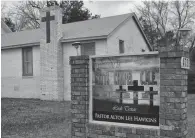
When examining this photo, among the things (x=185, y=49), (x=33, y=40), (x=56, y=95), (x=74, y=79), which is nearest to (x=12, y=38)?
(x=33, y=40)

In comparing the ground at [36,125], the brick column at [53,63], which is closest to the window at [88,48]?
the brick column at [53,63]

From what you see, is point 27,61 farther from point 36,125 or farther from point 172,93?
point 172,93

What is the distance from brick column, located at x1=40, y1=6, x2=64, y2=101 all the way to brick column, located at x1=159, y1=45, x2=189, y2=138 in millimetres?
12996

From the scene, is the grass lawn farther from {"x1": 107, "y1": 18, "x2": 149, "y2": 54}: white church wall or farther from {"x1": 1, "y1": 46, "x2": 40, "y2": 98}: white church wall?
{"x1": 1, "y1": 46, "x2": 40, "y2": 98}: white church wall

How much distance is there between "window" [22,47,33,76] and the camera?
65.3 ft

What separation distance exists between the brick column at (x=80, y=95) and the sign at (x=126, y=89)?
0.48ft

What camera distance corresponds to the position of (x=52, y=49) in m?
18.0

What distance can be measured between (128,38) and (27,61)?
22.2ft

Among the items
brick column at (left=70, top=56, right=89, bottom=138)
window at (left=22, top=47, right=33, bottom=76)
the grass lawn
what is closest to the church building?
window at (left=22, top=47, right=33, bottom=76)

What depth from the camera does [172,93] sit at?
5090 mm

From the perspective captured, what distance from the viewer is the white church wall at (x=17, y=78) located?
19.3m

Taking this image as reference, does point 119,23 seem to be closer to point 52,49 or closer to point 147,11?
point 52,49

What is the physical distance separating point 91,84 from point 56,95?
11.9m

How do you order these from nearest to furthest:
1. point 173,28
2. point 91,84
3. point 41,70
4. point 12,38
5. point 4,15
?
1. point 91,84
2. point 41,70
3. point 12,38
4. point 173,28
5. point 4,15
